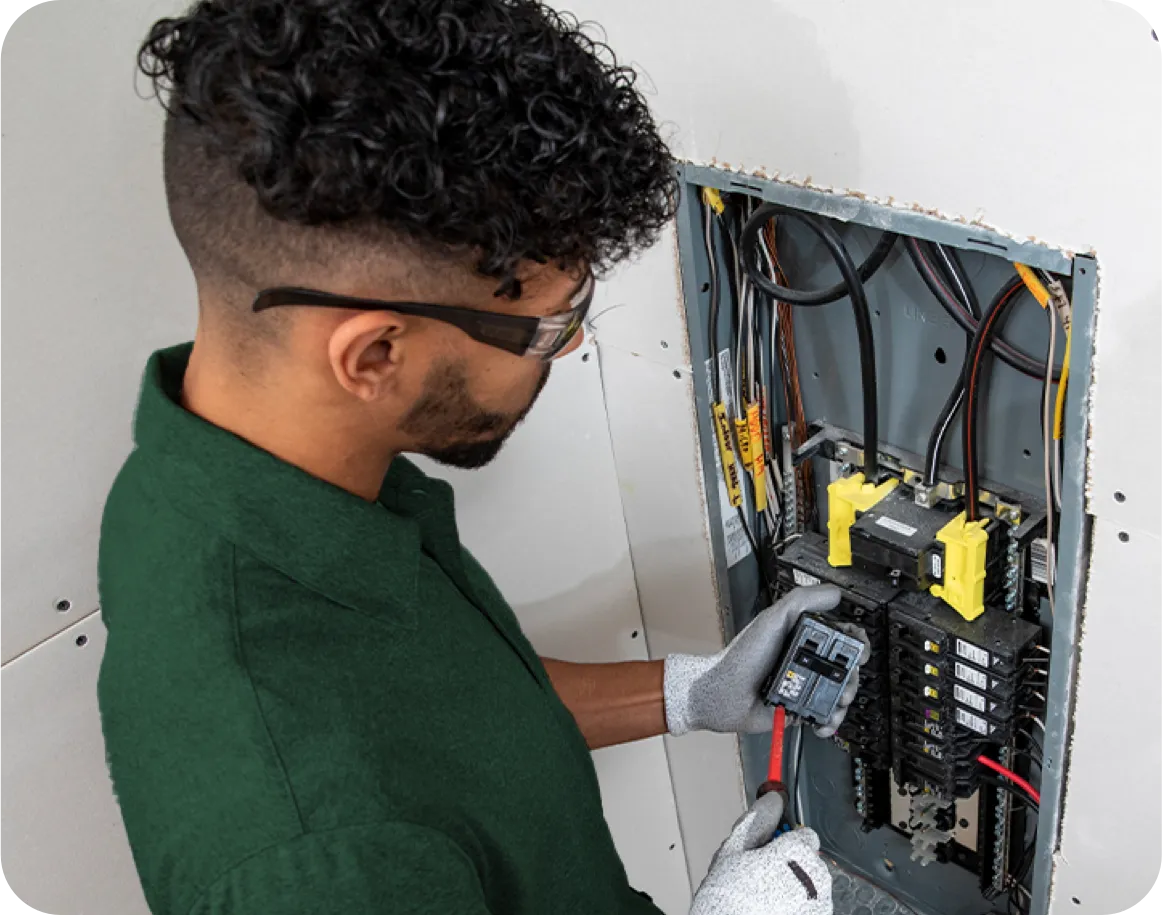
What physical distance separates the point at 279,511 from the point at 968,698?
878 mm

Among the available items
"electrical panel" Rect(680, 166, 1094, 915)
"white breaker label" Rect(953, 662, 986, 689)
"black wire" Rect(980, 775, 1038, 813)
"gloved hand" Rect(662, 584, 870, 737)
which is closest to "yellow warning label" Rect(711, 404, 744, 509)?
"electrical panel" Rect(680, 166, 1094, 915)

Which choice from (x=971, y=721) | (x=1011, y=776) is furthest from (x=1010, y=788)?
(x=971, y=721)

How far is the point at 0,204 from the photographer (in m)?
1.13

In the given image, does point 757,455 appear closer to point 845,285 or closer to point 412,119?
point 845,285

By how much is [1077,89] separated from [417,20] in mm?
539

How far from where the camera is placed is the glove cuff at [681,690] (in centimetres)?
163

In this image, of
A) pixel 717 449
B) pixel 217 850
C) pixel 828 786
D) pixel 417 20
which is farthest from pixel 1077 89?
pixel 828 786

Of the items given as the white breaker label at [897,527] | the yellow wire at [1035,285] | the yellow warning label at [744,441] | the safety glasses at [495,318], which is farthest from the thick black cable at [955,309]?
the safety glasses at [495,318]

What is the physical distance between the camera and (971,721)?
4.86 feet

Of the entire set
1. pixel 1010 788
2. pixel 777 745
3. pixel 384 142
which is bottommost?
pixel 1010 788

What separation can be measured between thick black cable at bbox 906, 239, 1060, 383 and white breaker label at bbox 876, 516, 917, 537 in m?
0.23

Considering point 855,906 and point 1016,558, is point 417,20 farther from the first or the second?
point 855,906

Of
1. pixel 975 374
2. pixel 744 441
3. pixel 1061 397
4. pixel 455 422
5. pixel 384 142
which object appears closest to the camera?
pixel 384 142

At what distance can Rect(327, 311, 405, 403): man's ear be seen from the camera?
0.96 m
